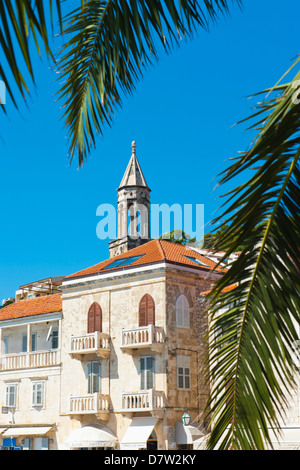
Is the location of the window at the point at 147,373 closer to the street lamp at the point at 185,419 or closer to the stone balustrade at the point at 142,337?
the stone balustrade at the point at 142,337

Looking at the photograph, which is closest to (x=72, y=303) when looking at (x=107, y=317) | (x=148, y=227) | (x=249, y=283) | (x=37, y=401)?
(x=107, y=317)

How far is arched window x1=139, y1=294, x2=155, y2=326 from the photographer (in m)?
35.3

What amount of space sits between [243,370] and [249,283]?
0.58 meters

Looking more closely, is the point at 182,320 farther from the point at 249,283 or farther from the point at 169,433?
the point at 249,283

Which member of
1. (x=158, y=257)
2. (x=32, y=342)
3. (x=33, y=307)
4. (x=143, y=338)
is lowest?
(x=143, y=338)

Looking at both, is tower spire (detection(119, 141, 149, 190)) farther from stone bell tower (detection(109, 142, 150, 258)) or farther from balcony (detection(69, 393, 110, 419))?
balcony (detection(69, 393, 110, 419))

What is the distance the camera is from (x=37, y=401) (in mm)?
39469

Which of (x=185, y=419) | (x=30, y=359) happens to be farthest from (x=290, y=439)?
(x=30, y=359)

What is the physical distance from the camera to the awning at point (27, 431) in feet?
125

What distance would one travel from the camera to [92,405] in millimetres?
35656

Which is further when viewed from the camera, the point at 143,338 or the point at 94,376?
the point at 94,376

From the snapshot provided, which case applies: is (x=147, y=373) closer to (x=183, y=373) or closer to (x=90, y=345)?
(x=183, y=373)

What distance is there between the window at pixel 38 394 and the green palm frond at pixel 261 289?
36.2m

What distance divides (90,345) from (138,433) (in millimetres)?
5442
